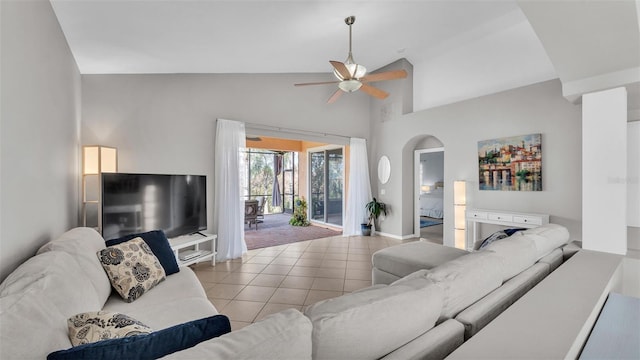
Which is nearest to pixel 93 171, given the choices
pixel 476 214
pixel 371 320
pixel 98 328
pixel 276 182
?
pixel 98 328

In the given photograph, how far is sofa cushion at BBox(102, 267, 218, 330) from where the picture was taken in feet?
5.37

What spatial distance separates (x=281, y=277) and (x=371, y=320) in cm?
287

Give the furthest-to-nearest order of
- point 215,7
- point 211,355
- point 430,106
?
point 430,106 → point 215,7 → point 211,355

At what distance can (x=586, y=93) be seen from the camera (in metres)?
2.63

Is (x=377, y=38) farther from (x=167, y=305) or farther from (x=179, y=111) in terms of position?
(x=167, y=305)

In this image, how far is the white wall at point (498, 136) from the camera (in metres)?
3.76

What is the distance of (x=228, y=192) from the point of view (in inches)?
170

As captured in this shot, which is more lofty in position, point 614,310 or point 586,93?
point 586,93

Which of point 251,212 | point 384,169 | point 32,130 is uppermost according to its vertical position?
point 32,130

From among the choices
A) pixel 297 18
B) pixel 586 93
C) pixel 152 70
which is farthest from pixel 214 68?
pixel 586 93

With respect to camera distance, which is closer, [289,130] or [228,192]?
[228,192]

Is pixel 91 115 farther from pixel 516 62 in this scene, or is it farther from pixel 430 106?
pixel 516 62

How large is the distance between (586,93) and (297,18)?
10.3ft

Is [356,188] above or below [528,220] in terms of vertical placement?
above
